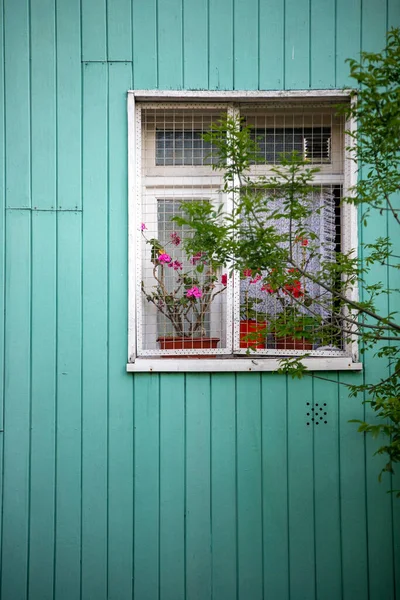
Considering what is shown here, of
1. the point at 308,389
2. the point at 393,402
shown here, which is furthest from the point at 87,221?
the point at 393,402

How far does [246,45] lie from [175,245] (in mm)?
A: 1017

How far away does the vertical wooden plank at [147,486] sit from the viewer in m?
2.69

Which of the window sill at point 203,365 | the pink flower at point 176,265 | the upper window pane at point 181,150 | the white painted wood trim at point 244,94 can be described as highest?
the white painted wood trim at point 244,94

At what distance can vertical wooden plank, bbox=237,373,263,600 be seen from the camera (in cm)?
268

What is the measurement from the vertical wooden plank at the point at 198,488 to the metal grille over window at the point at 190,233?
0.21 metres

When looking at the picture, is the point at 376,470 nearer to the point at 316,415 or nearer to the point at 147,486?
the point at 316,415

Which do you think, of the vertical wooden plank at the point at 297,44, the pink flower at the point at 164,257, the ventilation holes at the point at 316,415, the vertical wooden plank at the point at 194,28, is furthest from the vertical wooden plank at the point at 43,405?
the vertical wooden plank at the point at 297,44

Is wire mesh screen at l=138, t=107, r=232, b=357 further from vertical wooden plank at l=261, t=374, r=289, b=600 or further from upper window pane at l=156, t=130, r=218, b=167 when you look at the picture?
vertical wooden plank at l=261, t=374, r=289, b=600

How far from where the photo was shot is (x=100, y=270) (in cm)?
273

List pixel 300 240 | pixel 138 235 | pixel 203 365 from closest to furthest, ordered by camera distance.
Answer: pixel 300 240
pixel 203 365
pixel 138 235

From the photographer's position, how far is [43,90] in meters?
2.75

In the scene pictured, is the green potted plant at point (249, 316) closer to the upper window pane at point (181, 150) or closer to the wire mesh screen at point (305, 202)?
the wire mesh screen at point (305, 202)

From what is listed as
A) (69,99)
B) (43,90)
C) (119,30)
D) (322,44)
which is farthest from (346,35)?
(43,90)

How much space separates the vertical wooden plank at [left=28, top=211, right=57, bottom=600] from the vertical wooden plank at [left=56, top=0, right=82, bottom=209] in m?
0.21
